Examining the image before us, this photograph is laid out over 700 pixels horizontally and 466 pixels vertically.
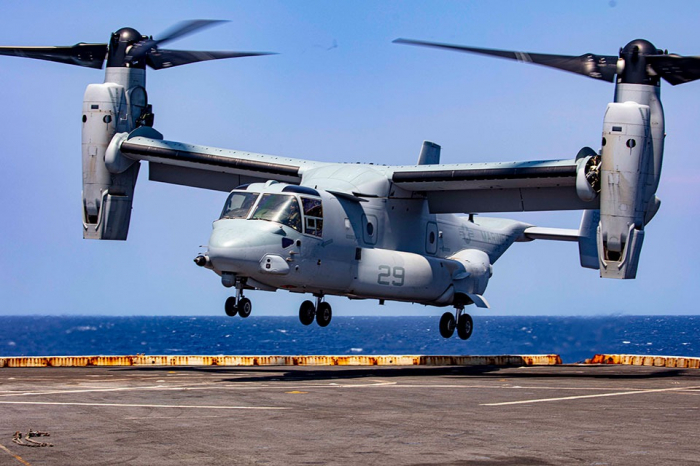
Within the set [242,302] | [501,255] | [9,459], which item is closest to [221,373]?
[242,302]

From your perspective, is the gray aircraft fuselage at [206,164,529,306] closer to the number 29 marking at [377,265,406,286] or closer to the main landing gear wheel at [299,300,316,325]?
the number 29 marking at [377,265,406,286]

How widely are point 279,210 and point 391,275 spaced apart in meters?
4.76

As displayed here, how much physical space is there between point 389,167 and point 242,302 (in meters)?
6.72

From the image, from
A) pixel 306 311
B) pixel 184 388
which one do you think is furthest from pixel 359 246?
pixel 184 388

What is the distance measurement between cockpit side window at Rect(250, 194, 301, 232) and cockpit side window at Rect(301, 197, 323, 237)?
0.30 m

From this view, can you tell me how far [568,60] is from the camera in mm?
25297

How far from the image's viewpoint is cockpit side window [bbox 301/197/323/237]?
2314cm

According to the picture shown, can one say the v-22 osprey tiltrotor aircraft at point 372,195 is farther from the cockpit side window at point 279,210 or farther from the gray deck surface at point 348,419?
the gray deck surface at point 348,419

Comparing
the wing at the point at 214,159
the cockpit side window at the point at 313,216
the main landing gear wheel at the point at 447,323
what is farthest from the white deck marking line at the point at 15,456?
the main landing gear wheel at the point at 447,323

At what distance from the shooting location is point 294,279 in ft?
75.2

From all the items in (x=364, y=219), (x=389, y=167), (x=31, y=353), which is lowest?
(x=31, y=353)

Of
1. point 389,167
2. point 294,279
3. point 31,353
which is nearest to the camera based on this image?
point 294,279

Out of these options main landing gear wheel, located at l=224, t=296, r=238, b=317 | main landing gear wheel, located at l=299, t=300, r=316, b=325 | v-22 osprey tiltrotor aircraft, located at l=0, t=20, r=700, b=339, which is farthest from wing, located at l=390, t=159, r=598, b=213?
main landing gear wheel, located at l=224, t=296, r=238, b=317

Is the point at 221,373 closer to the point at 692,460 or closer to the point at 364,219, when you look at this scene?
the point at 364,219
